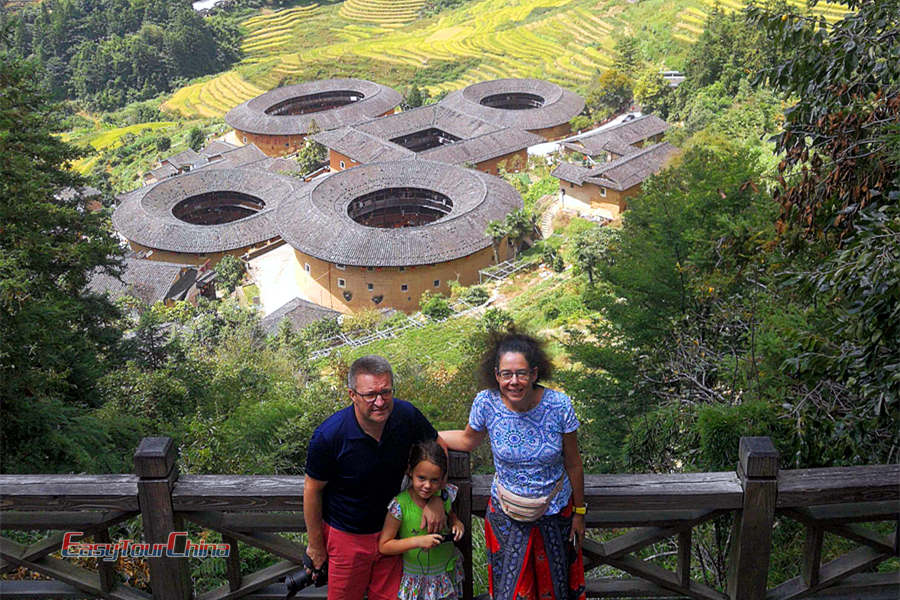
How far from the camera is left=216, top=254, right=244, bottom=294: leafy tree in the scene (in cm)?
3291

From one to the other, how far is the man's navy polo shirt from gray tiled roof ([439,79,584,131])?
4357 centimetres

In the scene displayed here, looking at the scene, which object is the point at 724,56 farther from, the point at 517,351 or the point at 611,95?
the point at 517,351

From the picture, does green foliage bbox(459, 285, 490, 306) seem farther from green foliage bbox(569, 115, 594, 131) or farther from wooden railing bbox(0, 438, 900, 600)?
wooden railing bbox(0, 438, 900, 600)

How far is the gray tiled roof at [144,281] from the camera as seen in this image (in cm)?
3078

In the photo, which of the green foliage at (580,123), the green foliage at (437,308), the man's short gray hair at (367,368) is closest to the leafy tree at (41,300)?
the man's short gray hair at (367,368)

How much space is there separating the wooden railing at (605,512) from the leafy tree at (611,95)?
45.3m

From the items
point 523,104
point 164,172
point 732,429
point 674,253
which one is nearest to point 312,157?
point 164,172

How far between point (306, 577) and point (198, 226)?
3367cm

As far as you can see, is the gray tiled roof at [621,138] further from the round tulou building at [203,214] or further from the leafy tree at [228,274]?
the leafy tree at [228,274]

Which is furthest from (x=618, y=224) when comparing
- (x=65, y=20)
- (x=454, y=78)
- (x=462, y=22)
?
(x=65, y=20)

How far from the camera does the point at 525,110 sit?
47625 mm

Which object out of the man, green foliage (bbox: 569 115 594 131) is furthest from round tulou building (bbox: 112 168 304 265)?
the man

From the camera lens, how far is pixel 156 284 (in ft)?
103

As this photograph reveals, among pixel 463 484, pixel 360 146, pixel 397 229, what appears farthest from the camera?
pixel 360 146
